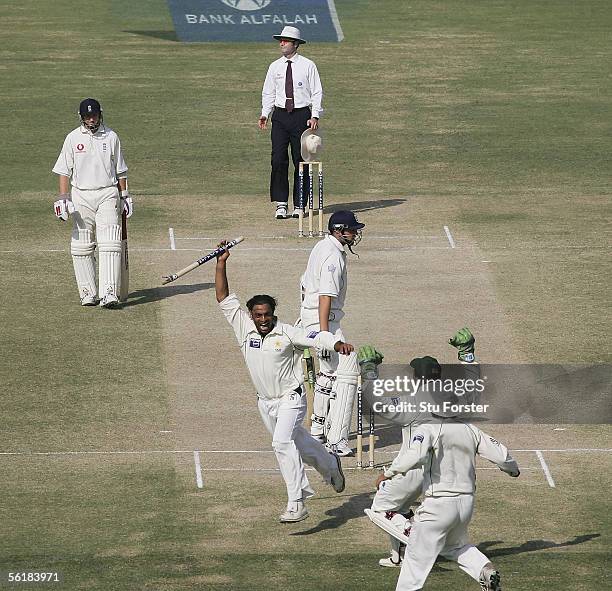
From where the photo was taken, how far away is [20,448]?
49.6ft

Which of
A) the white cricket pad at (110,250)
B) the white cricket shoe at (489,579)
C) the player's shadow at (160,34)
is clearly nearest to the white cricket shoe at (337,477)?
the white cricket shoe at (489,579)

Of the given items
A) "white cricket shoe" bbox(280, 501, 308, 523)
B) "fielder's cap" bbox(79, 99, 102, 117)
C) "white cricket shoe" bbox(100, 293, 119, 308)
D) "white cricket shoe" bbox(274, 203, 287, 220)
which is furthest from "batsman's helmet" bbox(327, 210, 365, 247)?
"white cricket shoe" bbox(274, 203, 287, 220)

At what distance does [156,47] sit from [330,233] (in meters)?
20.0

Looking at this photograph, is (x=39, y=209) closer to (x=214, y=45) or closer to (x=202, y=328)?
(x=202, y=328)

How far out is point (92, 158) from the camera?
18828 mm

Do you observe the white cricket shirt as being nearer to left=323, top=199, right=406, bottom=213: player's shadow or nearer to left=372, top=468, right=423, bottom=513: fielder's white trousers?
left=323, top=199, right=406, bottom=213: player's shadow

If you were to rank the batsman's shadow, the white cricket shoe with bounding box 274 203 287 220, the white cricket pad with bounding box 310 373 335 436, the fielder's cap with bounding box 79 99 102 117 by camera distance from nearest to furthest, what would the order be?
the white cricket pad with bounding box 310 373 335 436, the fielder's cap with bounding box 79 99 102 117, the batsman's shadow, the white cricket shoe with bounding box 274 203 287 220

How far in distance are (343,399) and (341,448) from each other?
0.49 meters

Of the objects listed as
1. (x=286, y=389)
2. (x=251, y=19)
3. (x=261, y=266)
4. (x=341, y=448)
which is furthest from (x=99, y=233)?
(x=251, y=19)

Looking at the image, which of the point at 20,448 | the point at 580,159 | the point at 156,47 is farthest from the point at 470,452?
the point at 156,47

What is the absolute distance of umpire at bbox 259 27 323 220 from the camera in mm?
22172

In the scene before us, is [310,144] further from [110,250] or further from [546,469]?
[546,469]

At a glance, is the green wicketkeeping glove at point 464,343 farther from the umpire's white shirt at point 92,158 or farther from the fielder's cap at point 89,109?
the fielder's cap at point 89,109

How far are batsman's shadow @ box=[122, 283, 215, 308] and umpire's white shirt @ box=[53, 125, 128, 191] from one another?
56.7 inches
